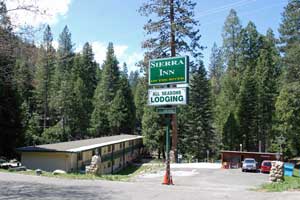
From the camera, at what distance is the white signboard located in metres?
16.1

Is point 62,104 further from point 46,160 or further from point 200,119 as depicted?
point 46,160

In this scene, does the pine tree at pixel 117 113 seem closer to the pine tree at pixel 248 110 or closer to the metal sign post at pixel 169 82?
the pine tree at pixel 248 110

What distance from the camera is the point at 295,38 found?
4025 cm

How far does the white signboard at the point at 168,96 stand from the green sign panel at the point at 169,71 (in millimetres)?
358

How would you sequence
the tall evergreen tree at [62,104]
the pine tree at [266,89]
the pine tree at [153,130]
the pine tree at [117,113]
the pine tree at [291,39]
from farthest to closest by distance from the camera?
→ the pine tree at [117,113] < the tall evergreen tree at [62,104] < the pine tree at [266,89] < the pine tree at [153,130] < the pine tree at [291,39]

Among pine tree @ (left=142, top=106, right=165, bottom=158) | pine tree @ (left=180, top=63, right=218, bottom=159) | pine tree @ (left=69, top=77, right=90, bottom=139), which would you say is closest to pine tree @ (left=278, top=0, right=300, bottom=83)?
pine tree @ (left=180, top=63, right=218, bottom=159)

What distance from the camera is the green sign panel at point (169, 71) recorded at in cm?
1605

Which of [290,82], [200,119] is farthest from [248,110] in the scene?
[290,82]

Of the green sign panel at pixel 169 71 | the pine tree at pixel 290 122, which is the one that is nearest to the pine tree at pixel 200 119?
the pine tree at pixel 290 122

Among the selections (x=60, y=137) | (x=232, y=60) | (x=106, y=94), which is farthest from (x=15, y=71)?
(x=106, y=94)

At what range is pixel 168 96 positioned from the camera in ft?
54.0

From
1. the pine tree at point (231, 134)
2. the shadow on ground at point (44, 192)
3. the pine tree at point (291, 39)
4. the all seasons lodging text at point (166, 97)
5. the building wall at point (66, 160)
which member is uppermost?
the pine tree at point (291, 39)

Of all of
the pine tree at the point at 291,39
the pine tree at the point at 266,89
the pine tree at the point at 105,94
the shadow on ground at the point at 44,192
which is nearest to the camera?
the shadow on ground at the point at 44,192

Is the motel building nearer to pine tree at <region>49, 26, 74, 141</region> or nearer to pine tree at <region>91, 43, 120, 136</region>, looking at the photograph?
pine tree at <region>49, 26, 74, 141</region>
